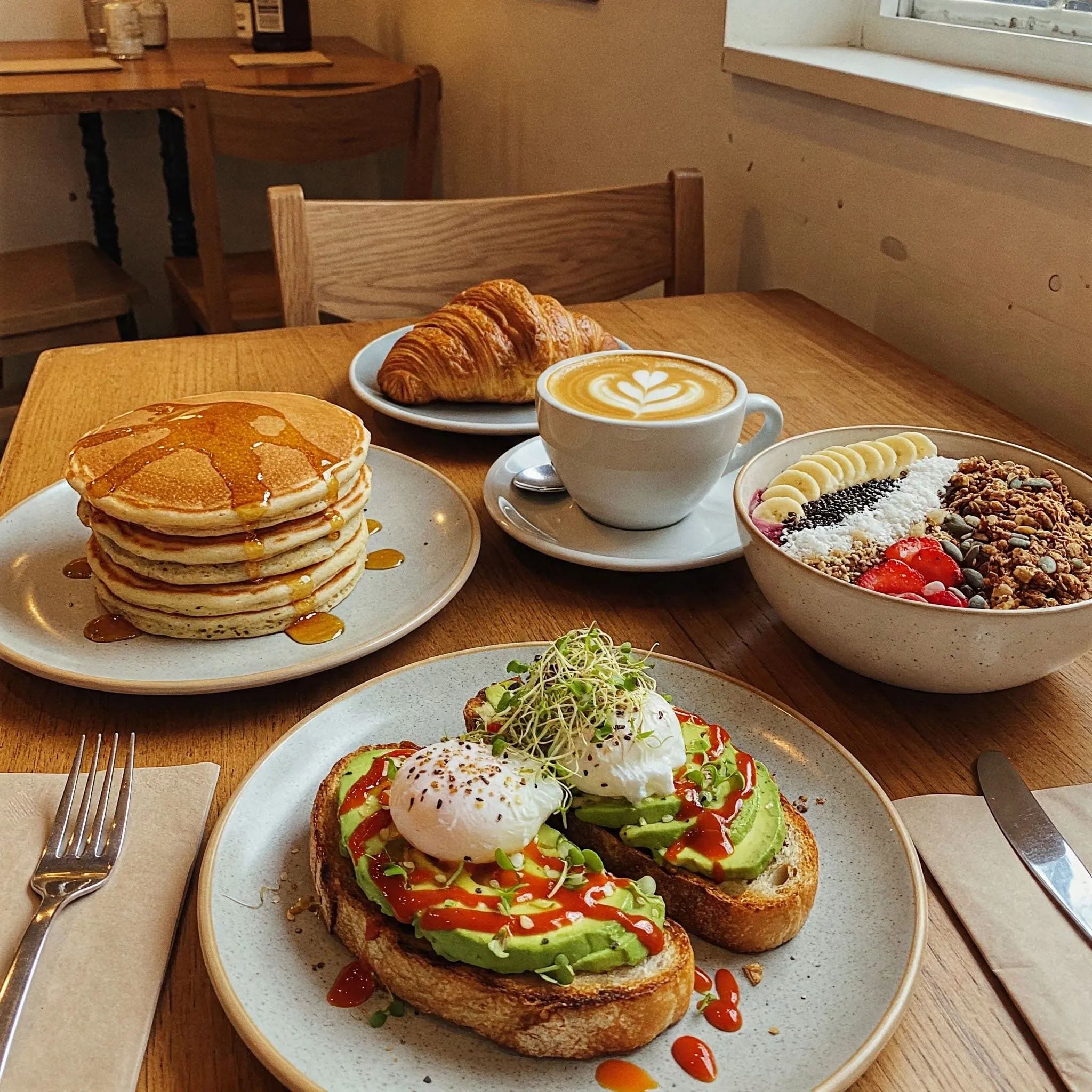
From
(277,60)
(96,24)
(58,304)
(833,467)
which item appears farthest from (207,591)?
(96,24)

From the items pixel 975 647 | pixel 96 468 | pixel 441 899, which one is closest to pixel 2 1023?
pixel 441 899

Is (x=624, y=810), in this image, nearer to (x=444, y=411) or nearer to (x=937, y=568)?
(x=937, y=568)

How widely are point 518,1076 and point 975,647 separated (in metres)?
0.40

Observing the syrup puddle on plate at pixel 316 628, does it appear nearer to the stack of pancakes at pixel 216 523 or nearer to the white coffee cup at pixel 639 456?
the stack of pancakes at pixel 216 523

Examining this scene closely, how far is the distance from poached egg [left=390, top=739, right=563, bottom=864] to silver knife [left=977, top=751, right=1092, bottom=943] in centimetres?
29

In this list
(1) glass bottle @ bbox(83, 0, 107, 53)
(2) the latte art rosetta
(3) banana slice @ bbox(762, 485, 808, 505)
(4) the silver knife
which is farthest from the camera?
(1) glass bottle @ bbox(83, 0, 107, 53)

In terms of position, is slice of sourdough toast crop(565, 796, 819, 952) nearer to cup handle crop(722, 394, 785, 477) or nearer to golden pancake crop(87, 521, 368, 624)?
golden pancake crop(87, 521, 368, 624)

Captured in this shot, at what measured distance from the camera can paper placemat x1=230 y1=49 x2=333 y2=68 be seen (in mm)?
3395

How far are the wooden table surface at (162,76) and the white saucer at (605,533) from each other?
2.24 m

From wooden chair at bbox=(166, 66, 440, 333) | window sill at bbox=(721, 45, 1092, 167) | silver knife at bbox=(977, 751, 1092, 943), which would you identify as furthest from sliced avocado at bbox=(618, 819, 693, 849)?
wooden chair at bbox=(166, 66, 440, 333)

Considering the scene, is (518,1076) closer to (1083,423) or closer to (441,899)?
(441,899)

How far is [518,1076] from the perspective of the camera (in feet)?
1.59

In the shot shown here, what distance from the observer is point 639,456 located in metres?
0.90

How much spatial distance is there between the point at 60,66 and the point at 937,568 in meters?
3.33
